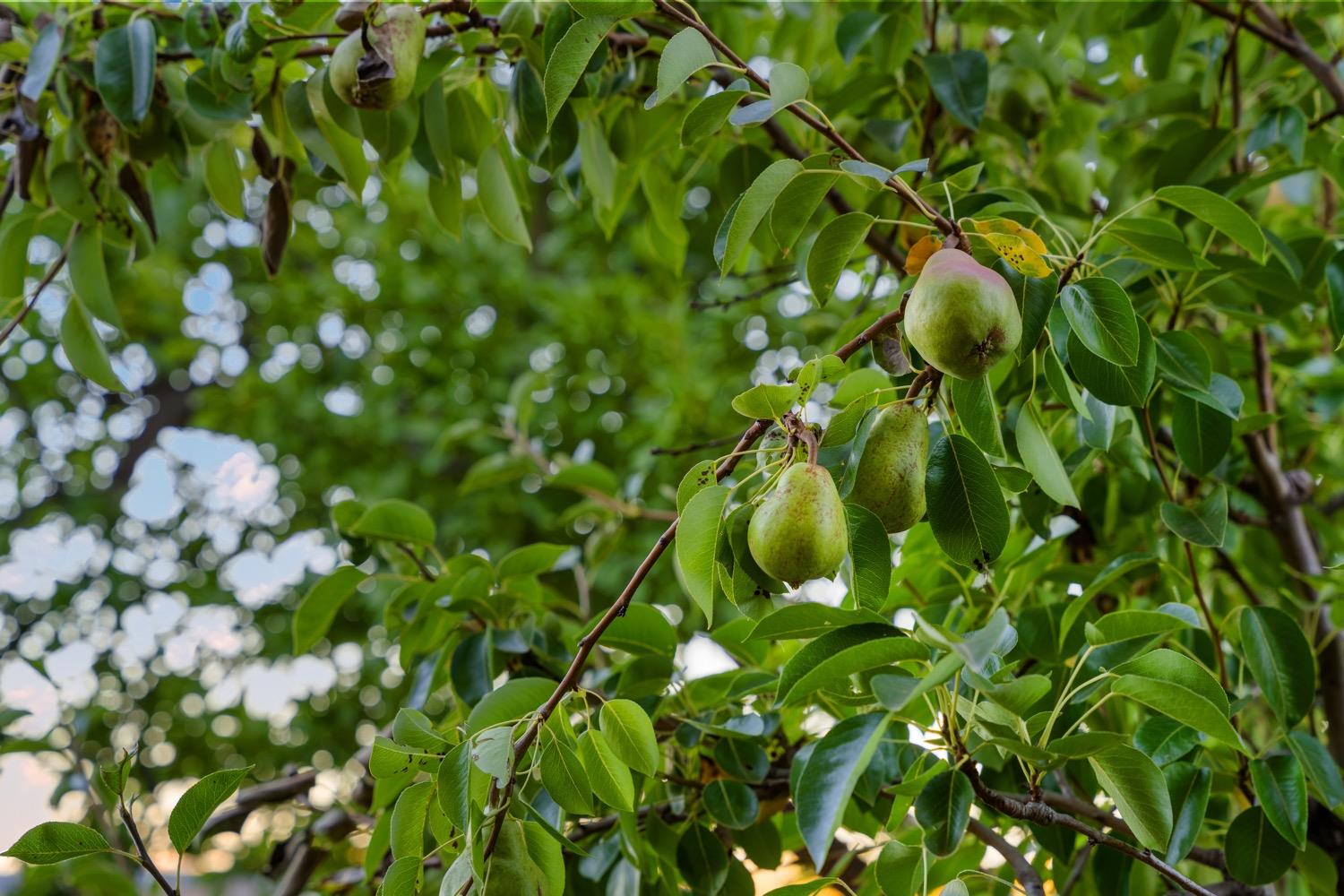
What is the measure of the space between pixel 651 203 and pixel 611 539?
0.41 metres

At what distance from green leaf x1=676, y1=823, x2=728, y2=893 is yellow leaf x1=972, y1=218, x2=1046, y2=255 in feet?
1.66

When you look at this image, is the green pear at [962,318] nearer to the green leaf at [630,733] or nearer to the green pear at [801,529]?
the green pear at [801,529]

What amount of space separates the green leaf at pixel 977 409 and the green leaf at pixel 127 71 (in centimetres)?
68

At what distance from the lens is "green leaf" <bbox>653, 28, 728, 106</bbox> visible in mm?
569

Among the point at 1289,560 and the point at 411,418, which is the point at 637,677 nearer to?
the point at 1289,560

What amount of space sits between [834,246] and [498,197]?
1.38 ft

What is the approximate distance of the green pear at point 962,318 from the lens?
51cm

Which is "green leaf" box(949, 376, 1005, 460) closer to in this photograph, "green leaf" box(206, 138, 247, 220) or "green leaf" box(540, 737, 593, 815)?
"green leaf" box(540, 737, 593, 815)

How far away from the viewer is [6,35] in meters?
0.93

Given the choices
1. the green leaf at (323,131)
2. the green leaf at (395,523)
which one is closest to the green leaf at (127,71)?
the green leaf at (323,131)

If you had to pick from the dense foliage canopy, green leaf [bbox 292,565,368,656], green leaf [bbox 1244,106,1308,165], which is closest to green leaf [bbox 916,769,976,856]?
the dense foliage canopy

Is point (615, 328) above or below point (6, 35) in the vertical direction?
below

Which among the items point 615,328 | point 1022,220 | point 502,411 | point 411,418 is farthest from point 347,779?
point 1022,220

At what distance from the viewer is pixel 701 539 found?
0.55m
